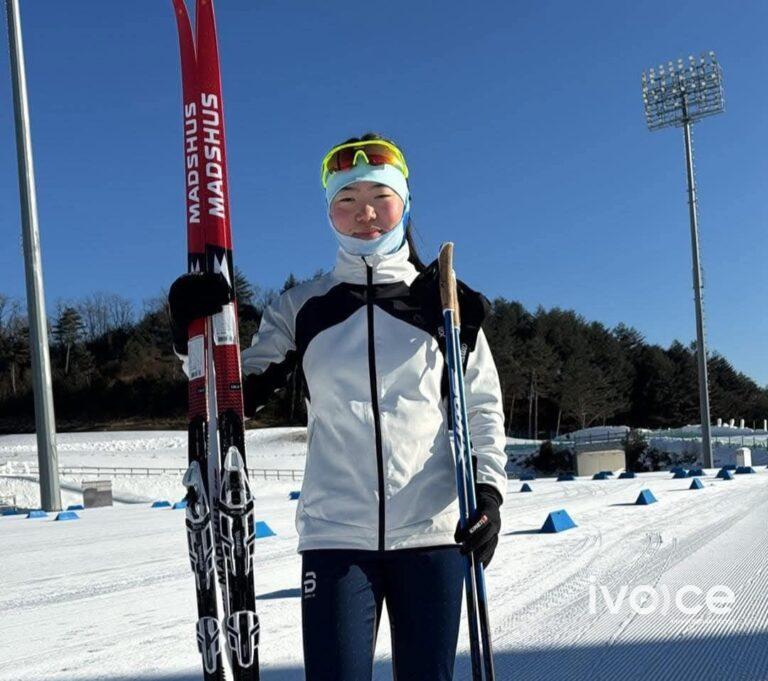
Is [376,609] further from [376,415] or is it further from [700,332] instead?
[700,332]

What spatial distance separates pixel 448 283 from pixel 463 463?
1.44 ft

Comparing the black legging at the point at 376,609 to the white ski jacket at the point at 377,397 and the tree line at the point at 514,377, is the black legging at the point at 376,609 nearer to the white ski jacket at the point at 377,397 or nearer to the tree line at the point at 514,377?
the white ski jacket at the point at 377,397

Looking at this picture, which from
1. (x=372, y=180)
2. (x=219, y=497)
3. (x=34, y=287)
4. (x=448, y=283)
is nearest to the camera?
(x=448, y=283)

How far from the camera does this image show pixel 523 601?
155 inches

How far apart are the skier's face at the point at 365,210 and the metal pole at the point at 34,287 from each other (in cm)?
1070

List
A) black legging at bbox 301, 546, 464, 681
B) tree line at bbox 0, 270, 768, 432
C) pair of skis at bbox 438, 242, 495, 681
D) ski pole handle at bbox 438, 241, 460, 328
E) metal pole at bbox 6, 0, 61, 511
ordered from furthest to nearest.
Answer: tree line at bbox 0, 270, 768, 432, metal pole at bbox 6, 0, 61, 511, ski pole handle at bbox 438, 241, 460, 328, pair of skis at bbox 438, 242, 495, 681, black legging at bbox 301, 546, 464, 681

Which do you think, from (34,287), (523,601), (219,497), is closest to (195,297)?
(219,497)

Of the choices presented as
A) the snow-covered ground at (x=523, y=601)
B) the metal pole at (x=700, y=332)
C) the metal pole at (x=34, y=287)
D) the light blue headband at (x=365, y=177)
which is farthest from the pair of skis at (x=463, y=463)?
the metal pole at (x=700, y=332)

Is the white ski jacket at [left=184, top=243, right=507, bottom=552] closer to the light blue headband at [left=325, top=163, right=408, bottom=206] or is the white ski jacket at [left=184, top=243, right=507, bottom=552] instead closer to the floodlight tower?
the light blue headband at [left=325, top=163, right=408, bottom=206]

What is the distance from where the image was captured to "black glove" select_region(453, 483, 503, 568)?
174cm

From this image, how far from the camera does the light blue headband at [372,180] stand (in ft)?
6.38

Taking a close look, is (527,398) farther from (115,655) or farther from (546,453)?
(115,655)

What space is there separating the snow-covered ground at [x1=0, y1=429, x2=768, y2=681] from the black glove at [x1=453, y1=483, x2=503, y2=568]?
1211mm

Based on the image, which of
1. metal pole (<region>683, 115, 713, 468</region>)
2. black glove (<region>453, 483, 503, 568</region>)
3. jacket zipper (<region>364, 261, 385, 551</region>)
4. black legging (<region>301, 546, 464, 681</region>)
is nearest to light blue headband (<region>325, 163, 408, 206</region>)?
jacket zipper (<region>364, 261, 385, 551</region>)
